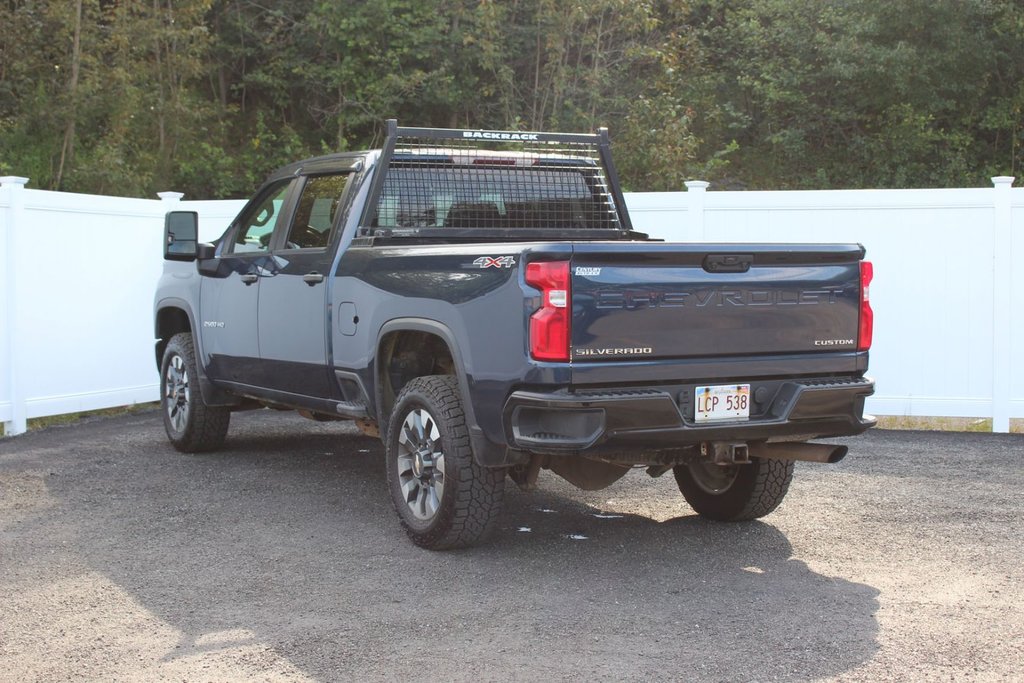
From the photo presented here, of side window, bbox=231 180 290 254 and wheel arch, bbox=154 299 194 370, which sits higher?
side window, bbox=231 180 290 254

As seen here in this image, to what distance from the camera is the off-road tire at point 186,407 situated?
8730mm

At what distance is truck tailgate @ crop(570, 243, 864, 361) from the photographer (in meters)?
5.22

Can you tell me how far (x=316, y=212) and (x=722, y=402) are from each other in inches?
122

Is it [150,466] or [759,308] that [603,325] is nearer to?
[759,308]

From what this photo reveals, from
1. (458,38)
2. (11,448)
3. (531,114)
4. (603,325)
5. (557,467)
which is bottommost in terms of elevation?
(11,448)

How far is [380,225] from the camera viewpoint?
7.05 metres

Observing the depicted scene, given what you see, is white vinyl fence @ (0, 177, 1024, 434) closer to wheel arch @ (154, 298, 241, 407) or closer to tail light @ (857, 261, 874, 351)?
wheel arch @ (154, 298, 241, 407)

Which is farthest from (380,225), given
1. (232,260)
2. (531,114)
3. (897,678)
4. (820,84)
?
(820,84)

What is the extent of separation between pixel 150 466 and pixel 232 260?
1.62m

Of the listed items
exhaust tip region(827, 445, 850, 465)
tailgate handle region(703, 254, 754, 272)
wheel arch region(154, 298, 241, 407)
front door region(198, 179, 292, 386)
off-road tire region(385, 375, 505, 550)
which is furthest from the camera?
wheel arch region(154, 298, 241, 407)

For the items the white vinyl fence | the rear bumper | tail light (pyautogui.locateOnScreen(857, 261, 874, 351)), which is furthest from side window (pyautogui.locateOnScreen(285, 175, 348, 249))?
the white vinyl fence

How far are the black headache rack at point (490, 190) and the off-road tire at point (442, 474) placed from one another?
1233 millimetres

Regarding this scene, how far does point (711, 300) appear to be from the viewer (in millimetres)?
5461

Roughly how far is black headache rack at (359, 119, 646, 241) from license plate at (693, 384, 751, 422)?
2.19 metres
